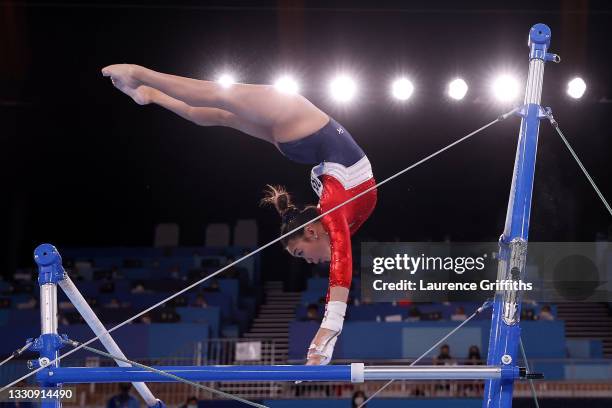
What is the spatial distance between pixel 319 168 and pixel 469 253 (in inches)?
57.2

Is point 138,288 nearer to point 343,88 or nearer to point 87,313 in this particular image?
point 343,88

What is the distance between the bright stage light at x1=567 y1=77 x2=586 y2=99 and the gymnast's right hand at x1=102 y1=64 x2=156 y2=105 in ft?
11.4

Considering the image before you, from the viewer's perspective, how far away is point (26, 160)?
7.04 metres

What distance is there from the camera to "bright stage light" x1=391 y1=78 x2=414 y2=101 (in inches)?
246

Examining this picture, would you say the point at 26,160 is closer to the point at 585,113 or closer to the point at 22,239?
the point at 22,239

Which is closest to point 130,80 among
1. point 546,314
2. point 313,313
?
point 313,313

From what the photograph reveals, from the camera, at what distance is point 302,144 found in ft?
12.9

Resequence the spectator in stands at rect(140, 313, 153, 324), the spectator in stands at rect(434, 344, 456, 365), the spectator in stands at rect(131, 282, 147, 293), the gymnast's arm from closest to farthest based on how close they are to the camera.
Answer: the gymnast's arm → the spectator in stands at rect(434, 344, 456, 365) → the spectator in stands at rect(140, 313, 153, 324) → the spectator in stands at rect(131, 282, 147, 293)

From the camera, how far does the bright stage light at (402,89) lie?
6.24 metres

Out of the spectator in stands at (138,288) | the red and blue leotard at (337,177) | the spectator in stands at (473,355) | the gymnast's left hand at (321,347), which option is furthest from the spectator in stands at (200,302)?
the gymnast's left hand at (321,347)

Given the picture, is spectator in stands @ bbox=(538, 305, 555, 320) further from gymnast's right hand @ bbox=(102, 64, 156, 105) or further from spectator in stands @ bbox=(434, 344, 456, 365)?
gymnast's right hand @ bbox=(102, 64, 156, 105)

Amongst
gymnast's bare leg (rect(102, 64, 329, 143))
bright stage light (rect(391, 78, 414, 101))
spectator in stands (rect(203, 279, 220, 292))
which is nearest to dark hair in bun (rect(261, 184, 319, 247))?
gymnast's bare leg (rect(102, 64, 329, 143))

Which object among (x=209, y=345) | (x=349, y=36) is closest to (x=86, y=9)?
(x=349, y=36)

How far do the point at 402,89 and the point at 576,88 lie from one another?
1338mm
